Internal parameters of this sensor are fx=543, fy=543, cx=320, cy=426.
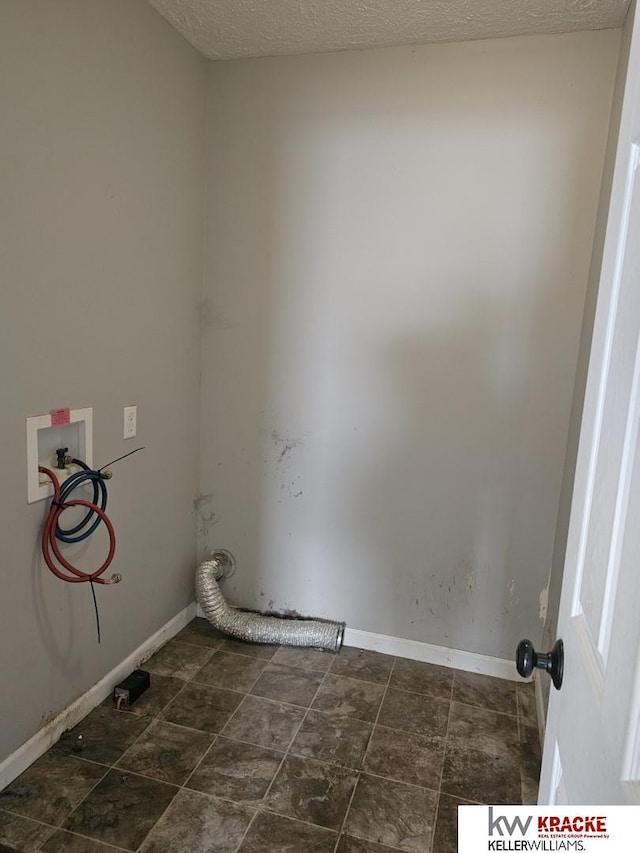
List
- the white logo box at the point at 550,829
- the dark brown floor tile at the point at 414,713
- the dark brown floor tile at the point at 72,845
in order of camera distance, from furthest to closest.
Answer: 1. the dark brown floor tile at the point at 414,713
2. the dark brown floor tile at the point at 72,845
3. the white logo box at the point at 550,829

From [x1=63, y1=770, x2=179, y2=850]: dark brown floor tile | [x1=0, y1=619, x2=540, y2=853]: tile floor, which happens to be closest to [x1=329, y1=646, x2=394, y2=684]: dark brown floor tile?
[x1=0, y1=619, x2=540, y2=853]: tile floor

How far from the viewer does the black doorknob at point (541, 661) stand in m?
0.85

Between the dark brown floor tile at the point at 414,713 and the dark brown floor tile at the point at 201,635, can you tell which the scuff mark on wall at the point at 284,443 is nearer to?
the dark brown floor tile at the point at 201,635

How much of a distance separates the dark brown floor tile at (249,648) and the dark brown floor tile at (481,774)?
85 centimetres

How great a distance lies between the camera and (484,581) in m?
2.30

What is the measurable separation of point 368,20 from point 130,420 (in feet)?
5.62

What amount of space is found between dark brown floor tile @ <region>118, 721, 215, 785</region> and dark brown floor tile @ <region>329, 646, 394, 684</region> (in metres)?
0.66

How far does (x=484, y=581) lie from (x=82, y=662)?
160cm

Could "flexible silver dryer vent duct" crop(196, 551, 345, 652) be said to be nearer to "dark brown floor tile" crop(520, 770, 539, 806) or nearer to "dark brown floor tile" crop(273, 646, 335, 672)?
"dark brown floor tile" crop(273, 646, 335, 672)

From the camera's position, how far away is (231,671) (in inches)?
89.3

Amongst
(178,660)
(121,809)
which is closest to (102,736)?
(121,809)

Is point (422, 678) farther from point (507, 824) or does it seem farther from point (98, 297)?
point (98, 297)

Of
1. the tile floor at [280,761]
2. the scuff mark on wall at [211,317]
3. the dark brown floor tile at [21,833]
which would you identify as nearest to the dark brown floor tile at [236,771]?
the tile floor at [280,761]

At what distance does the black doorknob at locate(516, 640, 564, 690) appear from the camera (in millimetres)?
851
